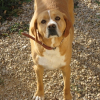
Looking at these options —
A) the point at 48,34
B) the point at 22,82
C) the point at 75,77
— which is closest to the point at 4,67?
the point at 22,82

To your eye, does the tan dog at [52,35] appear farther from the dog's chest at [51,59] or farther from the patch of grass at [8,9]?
the patch of grass at [8,9]

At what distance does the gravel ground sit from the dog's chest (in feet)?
2.41

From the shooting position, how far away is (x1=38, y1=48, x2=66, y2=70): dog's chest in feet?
8.80

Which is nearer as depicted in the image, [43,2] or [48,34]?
[48,34]

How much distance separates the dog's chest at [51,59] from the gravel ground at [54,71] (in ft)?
2.41

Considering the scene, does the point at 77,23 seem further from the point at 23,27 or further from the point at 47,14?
the point at 47,14

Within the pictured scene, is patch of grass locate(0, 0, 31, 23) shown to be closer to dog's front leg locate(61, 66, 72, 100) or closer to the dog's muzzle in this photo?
dog's front leg locate(61, 66, 72, 100)

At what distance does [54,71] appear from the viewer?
3.62m

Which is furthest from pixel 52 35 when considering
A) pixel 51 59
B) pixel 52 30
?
pixel 51 59

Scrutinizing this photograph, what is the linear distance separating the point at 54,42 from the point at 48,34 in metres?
0.21

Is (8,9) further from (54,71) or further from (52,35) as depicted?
(52,35)

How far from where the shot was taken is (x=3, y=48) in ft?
13.4

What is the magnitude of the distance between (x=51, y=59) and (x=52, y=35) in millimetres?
464

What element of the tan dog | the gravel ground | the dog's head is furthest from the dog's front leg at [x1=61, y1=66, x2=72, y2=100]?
the dog's head
